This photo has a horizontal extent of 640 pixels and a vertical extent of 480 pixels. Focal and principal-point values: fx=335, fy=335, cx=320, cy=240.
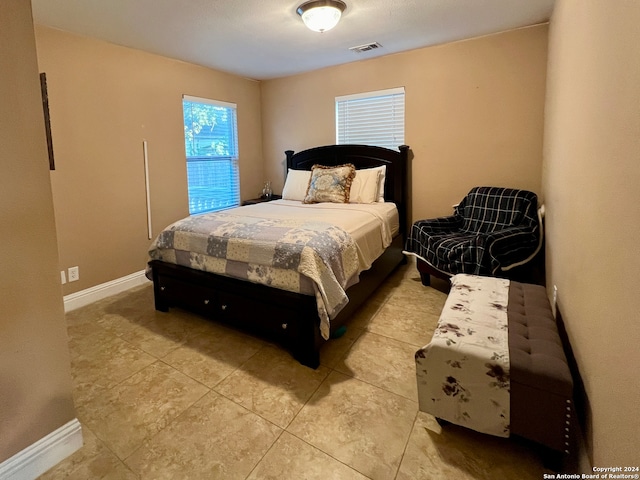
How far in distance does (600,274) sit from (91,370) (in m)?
2.61

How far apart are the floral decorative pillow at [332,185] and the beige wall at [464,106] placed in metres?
0.78

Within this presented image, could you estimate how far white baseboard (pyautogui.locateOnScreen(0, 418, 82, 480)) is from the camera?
1268mm

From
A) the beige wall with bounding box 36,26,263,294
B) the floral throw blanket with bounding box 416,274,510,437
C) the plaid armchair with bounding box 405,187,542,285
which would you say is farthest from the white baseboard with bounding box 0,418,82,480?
the plaid armchair with bounding box 405,187,542,285

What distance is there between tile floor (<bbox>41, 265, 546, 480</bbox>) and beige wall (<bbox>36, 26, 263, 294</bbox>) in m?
0.95

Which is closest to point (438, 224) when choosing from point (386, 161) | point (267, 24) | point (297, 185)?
point (386, 161)

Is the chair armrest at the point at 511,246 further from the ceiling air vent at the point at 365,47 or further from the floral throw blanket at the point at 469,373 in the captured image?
the ceiling air vent at the point at 365,47

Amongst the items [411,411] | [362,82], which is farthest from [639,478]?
[362,82]

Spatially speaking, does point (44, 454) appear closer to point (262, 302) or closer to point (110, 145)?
point (262, 302)

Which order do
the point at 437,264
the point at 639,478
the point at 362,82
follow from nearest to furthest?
the point at 639,478 → the point at 437,264 → the point at 362,82

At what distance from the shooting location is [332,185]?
3.62 metres

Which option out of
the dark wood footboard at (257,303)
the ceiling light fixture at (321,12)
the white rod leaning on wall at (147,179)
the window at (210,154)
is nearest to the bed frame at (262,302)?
the dark wood footboard at (257,303)

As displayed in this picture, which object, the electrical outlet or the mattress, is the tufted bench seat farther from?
the electrical outlet

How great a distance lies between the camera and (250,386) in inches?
74.7

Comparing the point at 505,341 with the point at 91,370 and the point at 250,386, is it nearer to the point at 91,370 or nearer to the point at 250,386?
the point at 250,386
